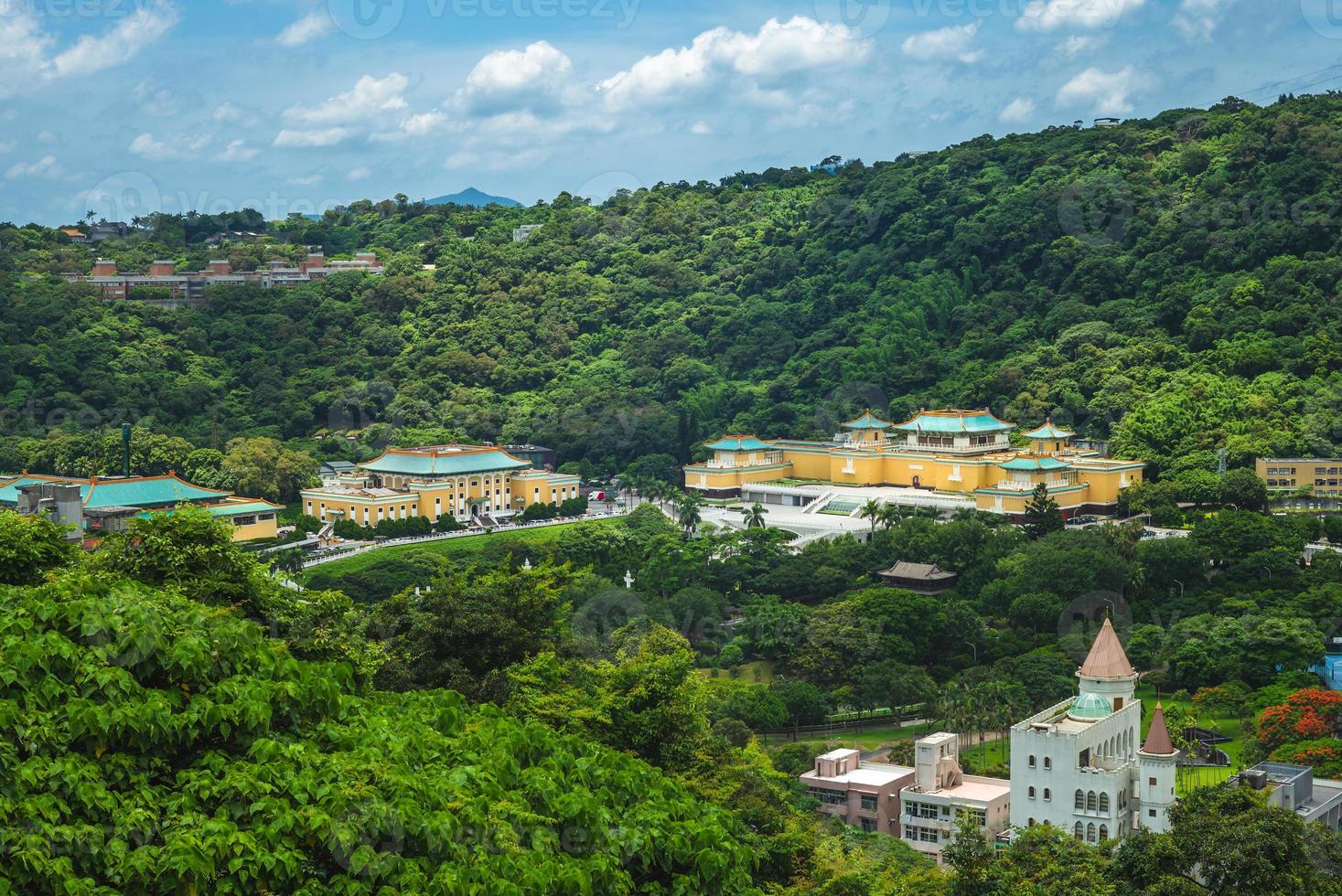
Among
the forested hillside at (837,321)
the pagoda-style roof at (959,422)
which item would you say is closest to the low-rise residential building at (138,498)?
the forested hillside at (837,321)

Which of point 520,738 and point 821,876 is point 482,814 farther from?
point 821,876

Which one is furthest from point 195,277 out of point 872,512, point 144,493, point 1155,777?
point 1155,777

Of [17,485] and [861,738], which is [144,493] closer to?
[17,485]

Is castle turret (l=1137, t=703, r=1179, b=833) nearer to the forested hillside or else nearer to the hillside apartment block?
the forested hillside

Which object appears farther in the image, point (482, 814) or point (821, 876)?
point (821, 876)

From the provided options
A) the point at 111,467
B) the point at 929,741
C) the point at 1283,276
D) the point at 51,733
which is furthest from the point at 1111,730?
the point at 111,467
